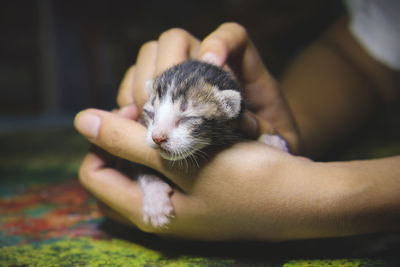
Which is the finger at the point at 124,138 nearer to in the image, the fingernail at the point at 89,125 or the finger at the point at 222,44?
the fingernail at the point at 89,125

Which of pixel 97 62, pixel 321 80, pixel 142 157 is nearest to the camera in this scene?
pixel 142 157

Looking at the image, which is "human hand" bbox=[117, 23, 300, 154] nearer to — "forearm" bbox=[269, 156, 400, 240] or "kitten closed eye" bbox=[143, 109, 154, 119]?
"kitten closed eye" bbox=[143, 109, 154, 119]

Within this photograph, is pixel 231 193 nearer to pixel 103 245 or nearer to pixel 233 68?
pixel 103 245

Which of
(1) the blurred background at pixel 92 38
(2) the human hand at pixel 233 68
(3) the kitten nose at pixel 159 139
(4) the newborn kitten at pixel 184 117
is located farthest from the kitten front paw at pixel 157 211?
(1) the blurred background at pixel 92 38

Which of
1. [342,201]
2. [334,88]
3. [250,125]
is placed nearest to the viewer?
[342,201]

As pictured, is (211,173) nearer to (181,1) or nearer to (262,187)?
(262,187)

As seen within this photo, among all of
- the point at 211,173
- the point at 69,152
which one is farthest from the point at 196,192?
the point at 69,152

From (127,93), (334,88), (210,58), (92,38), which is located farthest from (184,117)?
(92,38)
